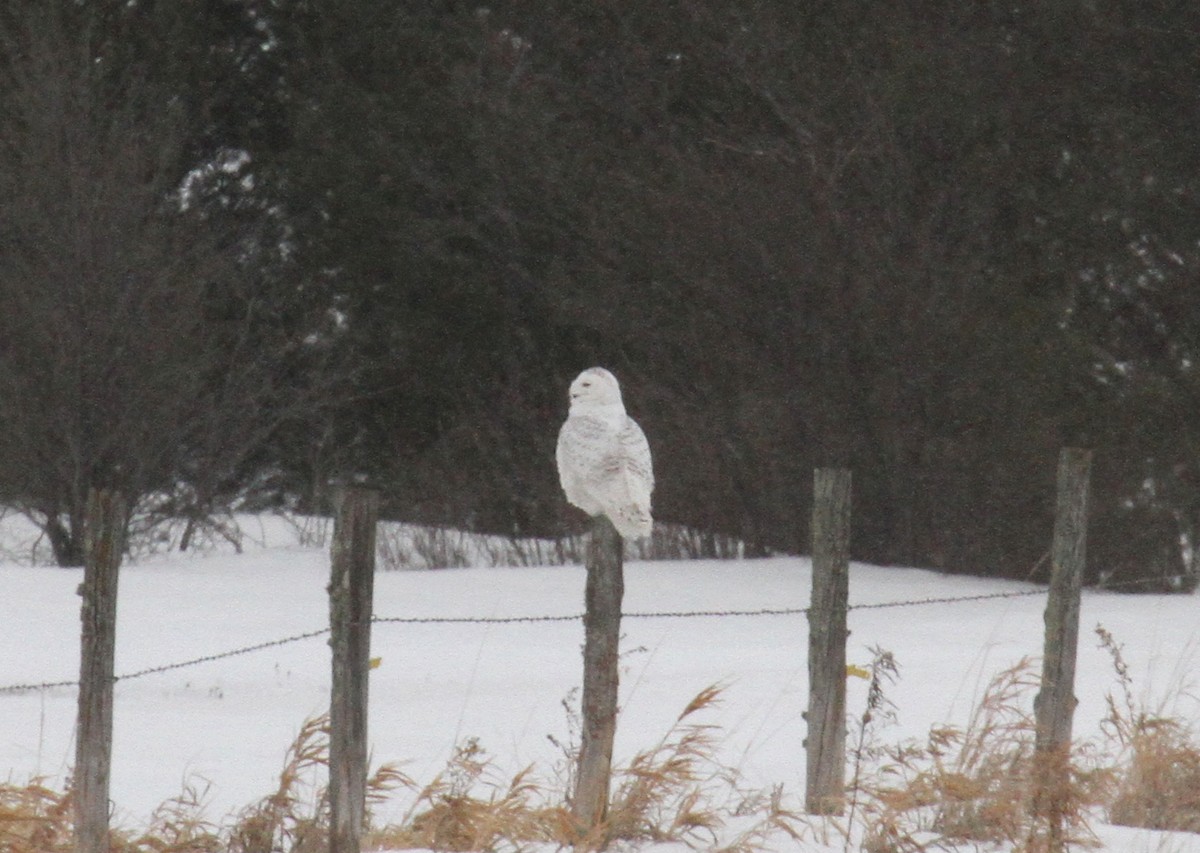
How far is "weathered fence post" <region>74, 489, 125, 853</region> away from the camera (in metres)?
4.10

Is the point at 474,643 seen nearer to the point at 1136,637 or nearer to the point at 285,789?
the point at 1136,637

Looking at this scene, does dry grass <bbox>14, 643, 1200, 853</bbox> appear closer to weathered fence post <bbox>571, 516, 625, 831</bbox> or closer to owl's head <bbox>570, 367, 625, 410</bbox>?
weathered fence post <bbox>571, 516, 625, 831</bbox>

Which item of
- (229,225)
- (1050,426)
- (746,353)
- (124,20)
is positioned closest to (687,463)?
(746,353)

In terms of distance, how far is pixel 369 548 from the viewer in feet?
13.8

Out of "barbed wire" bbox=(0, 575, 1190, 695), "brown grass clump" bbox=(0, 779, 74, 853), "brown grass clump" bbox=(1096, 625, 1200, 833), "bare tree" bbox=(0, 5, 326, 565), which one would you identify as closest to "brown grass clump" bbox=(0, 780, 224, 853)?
"brown grass clump" bbox=(0, 779, 74, 853)

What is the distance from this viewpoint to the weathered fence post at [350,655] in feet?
13.6

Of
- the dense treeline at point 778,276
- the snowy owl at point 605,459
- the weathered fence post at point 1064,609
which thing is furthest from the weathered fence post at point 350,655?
the dense treeline at point 778,276

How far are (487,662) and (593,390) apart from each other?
3.86 meters

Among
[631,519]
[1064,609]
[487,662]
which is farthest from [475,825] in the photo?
[487,662]

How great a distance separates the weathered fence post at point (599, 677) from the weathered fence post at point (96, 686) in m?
1.17

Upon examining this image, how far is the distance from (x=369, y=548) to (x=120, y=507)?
1.92 ft

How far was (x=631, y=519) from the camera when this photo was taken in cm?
505

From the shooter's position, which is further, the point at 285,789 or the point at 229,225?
the point at 229,225

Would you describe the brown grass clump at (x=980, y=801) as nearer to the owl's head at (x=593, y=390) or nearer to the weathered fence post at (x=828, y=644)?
the weathered fence post at (x=828, y=644)
